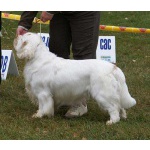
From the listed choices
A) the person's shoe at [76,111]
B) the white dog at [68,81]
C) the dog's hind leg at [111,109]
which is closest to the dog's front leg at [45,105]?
the white dog at [68,81]

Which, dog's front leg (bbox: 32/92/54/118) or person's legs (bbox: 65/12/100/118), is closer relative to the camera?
dog's front leg (bbox: 32/92/54/118)

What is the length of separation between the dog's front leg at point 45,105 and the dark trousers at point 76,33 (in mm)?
733

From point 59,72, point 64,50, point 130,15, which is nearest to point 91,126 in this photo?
point 59,72

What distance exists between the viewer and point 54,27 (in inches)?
229

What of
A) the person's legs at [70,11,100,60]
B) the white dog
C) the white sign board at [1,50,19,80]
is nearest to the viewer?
the white dog

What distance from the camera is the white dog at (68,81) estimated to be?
17.0 ft

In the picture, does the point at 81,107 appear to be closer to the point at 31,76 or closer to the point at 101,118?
the point at 101,118

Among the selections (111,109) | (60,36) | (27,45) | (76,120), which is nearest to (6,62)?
(60,36)

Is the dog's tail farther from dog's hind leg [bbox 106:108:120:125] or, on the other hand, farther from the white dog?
dog's hind leg [bbox 106:108:120:125]

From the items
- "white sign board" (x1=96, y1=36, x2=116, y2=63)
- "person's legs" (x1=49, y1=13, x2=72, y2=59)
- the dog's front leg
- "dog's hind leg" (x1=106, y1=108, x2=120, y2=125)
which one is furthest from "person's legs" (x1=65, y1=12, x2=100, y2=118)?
"white sign board" (x1=96, y1=36, x2=116, y2=63)

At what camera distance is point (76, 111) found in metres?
5.73

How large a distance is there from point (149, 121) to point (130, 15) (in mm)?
9892

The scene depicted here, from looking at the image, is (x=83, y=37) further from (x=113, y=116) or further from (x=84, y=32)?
(x=113, y=116)

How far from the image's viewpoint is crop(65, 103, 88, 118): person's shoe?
5.72 meters
